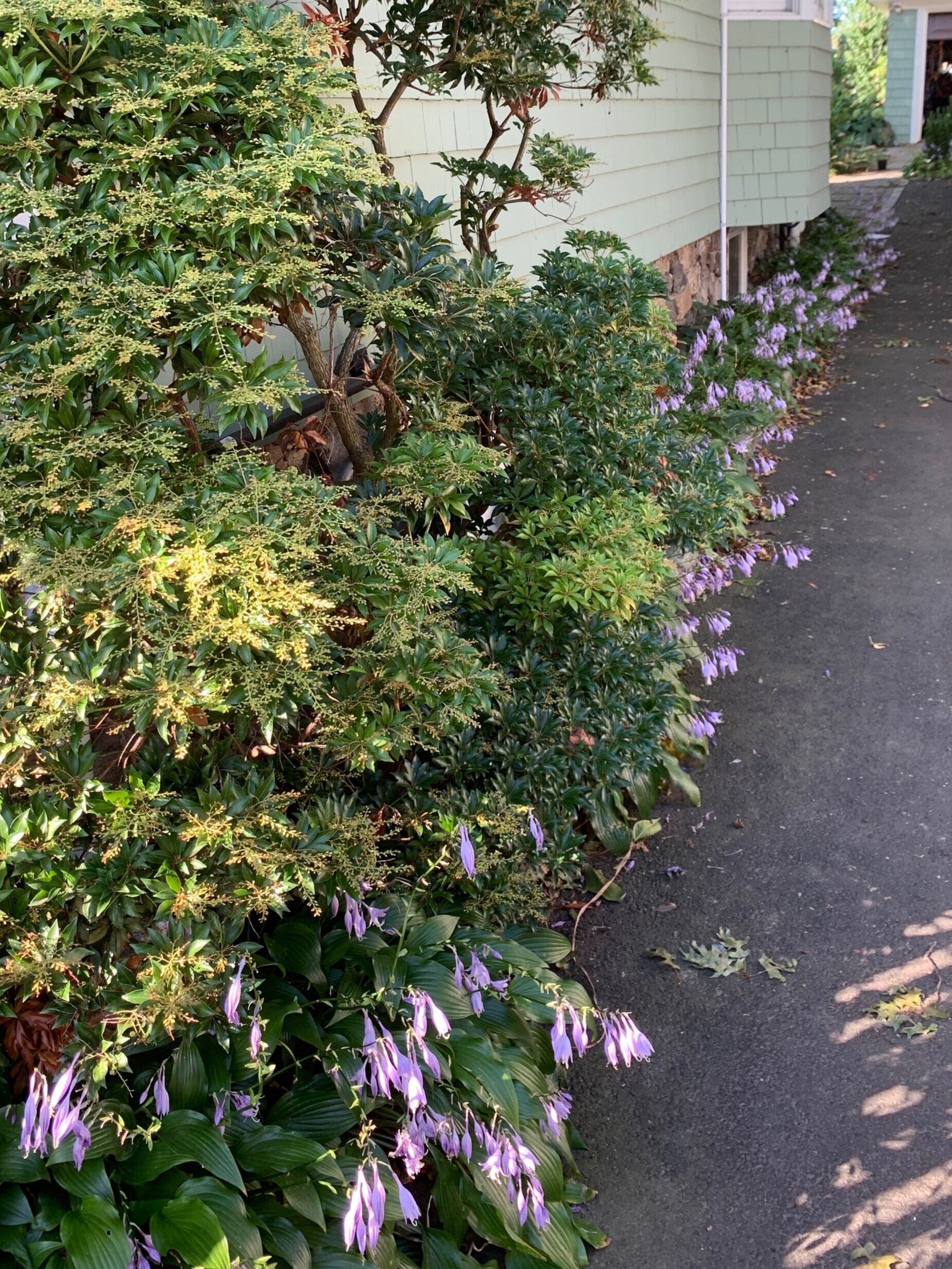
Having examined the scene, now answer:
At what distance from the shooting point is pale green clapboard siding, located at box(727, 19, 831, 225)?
10.4 metres

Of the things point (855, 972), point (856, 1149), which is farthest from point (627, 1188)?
point (855, 972)

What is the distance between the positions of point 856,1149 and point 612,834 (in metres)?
1.36

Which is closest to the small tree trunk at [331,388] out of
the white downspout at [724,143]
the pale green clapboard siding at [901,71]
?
the white downspout at [724,143]

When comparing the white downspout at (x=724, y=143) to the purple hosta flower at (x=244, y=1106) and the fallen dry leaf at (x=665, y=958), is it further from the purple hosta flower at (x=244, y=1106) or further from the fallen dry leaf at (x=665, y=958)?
the purple hosta flower at (x=244, y=1106)

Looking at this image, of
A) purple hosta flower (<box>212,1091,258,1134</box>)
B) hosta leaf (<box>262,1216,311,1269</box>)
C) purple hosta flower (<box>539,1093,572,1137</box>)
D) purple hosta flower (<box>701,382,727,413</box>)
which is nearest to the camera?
hosta leaf (<box>262,1216,311,1269</box>)

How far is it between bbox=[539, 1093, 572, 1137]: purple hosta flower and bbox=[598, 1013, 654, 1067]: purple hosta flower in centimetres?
20

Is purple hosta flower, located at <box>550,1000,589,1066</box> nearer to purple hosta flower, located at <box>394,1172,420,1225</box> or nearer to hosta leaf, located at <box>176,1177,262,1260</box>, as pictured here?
purple hosta flower, located at <box>394,1172,420,1225</box>

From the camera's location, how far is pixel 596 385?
3.64 m

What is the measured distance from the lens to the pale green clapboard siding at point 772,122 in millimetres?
10375

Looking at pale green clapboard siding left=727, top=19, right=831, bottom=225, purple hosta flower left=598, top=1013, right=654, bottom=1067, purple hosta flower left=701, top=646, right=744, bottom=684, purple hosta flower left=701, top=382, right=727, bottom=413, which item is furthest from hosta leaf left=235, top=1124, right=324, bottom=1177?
pale green clapboard siding left=727, top=19, right=831, bottom=225

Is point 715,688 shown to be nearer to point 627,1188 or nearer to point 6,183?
point 627,1188

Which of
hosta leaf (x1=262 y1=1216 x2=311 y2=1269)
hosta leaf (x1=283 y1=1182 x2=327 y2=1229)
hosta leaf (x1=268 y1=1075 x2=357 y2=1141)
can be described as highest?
hosta leaf (x1=268 y1=1075 x2=357 y2=1141)

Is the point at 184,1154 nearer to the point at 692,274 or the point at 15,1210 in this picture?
the point at 15,1210

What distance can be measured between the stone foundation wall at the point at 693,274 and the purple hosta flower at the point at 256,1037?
7760 millimetres
